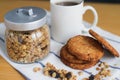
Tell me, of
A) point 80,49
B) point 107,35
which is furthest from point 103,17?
point 80,49

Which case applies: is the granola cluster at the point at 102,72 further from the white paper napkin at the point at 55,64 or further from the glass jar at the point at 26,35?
the glass jar at the point at 26,35

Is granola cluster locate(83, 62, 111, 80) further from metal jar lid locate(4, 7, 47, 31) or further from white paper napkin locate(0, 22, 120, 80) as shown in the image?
Answer: metal jar lid locate(4, 7, 47, 31)

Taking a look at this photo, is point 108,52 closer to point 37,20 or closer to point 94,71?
point 94,71

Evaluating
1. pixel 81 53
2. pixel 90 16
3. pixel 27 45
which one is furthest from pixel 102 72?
pixel 90 16

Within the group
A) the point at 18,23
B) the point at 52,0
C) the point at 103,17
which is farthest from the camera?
the point at 103,17

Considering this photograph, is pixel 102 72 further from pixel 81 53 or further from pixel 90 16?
pixel 90 16

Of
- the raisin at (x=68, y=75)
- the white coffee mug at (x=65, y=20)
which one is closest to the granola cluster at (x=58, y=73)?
the raisin at (x=68, y=75)

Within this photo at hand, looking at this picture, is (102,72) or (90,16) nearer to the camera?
(102,72)
